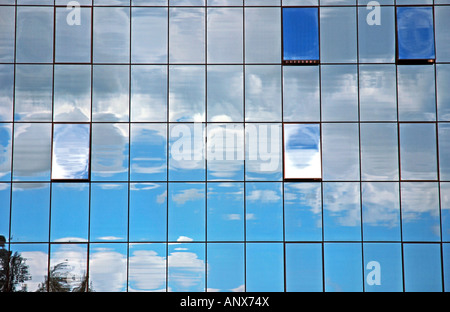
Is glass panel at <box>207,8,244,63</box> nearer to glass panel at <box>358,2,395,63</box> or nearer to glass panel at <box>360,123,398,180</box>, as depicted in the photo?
glass panel at <box>358,2,395,63</box>

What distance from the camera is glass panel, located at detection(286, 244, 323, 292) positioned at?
11.6 m

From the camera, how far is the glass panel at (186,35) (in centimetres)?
1199

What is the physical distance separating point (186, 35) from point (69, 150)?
4423 millimetres

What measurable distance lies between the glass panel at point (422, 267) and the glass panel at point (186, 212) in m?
5.47

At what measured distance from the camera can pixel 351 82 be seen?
12.0 metres

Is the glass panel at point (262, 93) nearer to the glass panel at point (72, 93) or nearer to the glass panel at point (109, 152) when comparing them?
the glass panel at point (109, 152)

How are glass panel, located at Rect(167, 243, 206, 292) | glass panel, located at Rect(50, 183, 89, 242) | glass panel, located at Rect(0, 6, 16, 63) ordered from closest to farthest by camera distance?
1. glass panel, located at Rect(167, 243, 206, 292)
2. glass panel, located at Rect(50, 183, 89, 242)
3. glass panel, located at Rect(0, 6, 16, 63)

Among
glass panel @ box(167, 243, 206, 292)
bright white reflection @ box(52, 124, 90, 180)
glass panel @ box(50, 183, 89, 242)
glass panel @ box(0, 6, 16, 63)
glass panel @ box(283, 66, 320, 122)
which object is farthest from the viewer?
glass panel @ box(0, 6, 16, 63)

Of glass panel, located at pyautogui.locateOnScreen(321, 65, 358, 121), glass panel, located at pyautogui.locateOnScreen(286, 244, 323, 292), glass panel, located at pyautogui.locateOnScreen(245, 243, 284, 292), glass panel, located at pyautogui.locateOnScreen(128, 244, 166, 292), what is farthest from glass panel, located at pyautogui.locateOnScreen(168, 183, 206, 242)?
glass panel, located at pyautogui.locateOnScreen(321, 65, 358, 121)

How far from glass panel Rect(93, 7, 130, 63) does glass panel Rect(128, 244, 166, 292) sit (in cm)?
509

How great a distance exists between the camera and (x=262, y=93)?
11938 millimetres

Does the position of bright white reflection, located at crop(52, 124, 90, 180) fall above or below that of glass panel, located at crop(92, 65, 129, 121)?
below

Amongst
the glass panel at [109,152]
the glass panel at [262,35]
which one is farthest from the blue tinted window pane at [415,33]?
the glass panel at [109,152]
